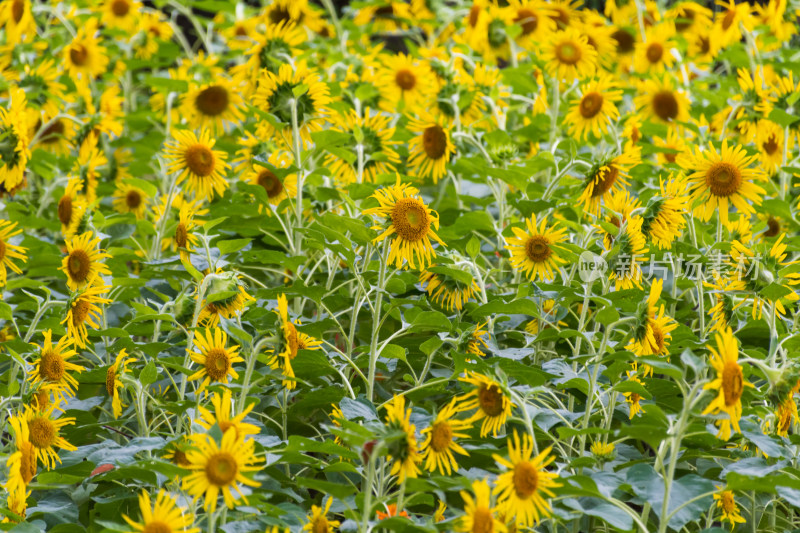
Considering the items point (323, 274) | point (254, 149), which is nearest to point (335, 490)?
point (323, 274)

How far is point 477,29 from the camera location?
162 inches

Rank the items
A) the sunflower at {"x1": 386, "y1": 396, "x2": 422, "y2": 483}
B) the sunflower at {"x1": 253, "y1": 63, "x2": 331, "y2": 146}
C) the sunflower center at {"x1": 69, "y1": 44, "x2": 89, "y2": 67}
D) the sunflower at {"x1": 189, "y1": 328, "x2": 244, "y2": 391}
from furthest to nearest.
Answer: the sunflower center at {"x1": 69, "y1": 44, "x2": 89, "y2": 67}, the sunflower at {"x1": 253, "y1": 63, "x2": 331, "y2": 146}, the sunflower at {"x1": 189, "y1": 328, "x2": 244, "y2": 391}, the sunflower at {"x1": 386, "y1": 396, "x2": 422, "y2": 483}

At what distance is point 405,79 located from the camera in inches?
146

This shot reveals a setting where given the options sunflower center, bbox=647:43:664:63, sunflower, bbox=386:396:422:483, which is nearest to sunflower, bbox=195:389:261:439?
sunflower, bbox=386:396:422:483

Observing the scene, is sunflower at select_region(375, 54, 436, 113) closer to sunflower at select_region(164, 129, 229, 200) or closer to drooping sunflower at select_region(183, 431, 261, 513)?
sunflower at select_region(164, 129, 229, 200)

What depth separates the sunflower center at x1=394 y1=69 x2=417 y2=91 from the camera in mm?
3705

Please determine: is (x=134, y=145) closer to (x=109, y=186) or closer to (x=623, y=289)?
(x=109, y=186)

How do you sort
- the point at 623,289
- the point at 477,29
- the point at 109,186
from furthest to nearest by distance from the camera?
the point at 477,29
the point at 109,186
the point at 623,289

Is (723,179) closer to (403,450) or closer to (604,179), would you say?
(604,179)

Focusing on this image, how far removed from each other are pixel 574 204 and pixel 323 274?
814mm

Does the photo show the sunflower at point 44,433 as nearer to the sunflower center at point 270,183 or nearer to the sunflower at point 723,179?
the sunflower center at point 270,183

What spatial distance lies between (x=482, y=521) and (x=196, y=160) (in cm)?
158

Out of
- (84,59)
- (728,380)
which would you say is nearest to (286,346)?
(728,380)

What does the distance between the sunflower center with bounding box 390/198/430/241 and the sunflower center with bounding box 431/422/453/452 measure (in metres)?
0.49
